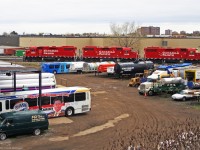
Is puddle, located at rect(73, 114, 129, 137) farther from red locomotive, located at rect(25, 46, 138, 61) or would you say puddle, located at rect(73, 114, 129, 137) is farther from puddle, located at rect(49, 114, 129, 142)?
red locomotive, located at rect(25, 46, 138, 61)

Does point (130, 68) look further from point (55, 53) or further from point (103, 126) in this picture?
point (103, 126)

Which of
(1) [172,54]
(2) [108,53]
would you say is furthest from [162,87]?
(2) [108,53]

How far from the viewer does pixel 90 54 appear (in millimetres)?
74250

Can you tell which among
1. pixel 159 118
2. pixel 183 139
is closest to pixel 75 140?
pixel 183 139

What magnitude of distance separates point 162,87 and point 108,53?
120 ft

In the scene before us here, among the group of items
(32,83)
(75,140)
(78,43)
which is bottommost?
(75,140)

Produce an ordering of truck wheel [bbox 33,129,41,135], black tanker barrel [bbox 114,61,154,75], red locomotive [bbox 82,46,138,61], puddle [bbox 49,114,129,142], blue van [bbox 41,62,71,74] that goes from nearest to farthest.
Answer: puddle [bbox 49,114,129,142], truck wheel [bbox 33,129,41,135], black tanker barrel [bbox 114,61,154,75], blue van [bbox 41,62,71,74], red locomotive [bbox 82,46,138,61]

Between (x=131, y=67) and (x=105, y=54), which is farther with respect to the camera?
(x=105, y=54)

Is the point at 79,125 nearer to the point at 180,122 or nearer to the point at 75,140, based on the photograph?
the point at 75,140

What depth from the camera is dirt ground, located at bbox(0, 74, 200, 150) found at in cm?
1938

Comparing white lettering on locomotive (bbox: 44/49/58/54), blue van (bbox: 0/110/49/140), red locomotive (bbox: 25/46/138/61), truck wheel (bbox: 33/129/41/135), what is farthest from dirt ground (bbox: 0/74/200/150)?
white lettering on locomotive (bbox: 44/49/58/54)

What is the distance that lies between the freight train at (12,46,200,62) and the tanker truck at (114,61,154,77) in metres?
20.0

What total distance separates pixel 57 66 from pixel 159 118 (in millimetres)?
32297

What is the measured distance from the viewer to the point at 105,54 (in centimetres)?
7356
